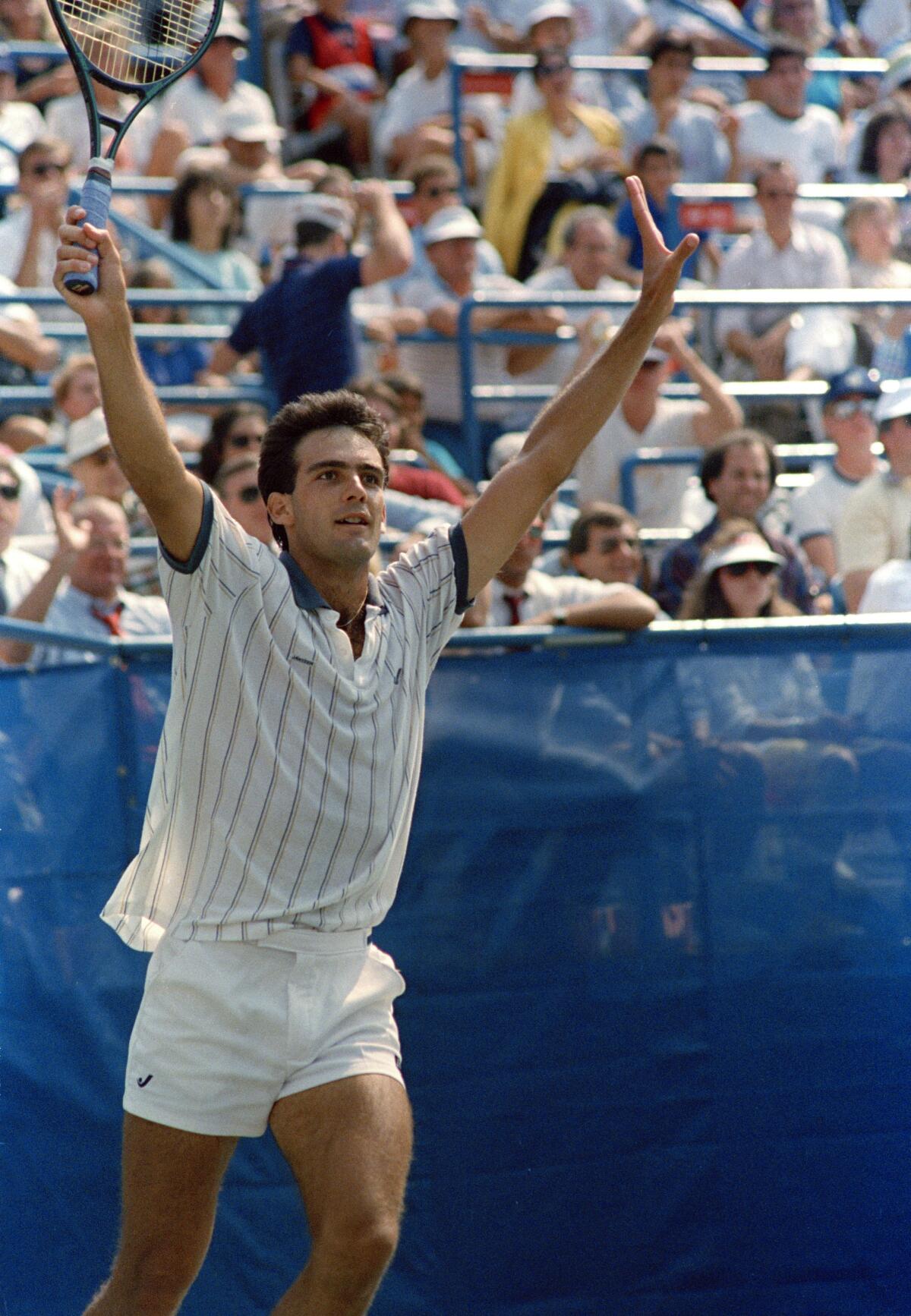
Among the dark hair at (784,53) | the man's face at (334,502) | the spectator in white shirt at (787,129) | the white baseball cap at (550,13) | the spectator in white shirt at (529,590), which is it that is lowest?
the spectator in white shirt at (529,590)

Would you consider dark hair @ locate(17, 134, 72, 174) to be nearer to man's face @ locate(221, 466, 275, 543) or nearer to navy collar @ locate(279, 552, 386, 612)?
man's face @ locate(221, 466, 275, 543)

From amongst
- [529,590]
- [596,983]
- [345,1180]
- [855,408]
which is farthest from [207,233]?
[345,1180]

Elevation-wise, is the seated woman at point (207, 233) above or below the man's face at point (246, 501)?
above

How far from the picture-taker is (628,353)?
3.60 metres

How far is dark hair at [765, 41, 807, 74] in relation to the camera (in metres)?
10.5

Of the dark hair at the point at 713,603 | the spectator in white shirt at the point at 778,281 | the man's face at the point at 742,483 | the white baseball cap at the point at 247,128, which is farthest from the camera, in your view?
the white baseball cap at the point at 247,128

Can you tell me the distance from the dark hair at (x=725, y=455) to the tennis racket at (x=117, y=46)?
9.51ft

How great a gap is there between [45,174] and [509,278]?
2.57m

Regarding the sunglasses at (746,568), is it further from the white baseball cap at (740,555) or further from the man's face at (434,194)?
the man's face at (434,194)

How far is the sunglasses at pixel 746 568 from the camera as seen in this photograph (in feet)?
17.4

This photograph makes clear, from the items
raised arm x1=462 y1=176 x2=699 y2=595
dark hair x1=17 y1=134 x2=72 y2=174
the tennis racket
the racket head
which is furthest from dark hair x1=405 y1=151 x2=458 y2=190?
raised arm x1=462 y1=176 x2=699 y2=595

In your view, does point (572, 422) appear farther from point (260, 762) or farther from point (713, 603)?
point (713, 603)

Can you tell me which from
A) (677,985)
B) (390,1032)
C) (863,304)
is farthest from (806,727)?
(863,304)

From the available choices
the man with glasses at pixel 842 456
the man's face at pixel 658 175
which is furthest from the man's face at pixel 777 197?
the man with glasses at pixel 842 456
